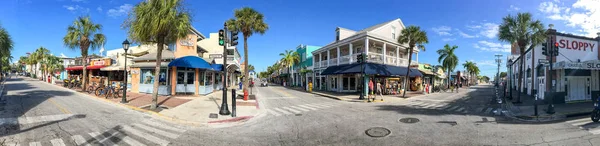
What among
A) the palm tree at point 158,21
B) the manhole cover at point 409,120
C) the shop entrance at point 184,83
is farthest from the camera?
the shop entrance at point 184,83

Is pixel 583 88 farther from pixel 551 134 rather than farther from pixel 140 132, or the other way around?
pixel 140 132

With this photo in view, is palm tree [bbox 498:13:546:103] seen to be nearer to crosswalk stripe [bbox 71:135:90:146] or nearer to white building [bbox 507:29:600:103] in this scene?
white building [bbox 507:29:600:103]

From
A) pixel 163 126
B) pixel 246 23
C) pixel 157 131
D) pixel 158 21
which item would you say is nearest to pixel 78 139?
pixel 157 131

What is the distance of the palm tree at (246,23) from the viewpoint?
21.2 m

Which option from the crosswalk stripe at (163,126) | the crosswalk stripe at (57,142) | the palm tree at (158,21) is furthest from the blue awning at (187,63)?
the crosswalk stripe at (57,142)

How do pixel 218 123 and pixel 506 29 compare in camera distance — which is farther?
pixel 506 29

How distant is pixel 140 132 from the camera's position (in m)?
7.75

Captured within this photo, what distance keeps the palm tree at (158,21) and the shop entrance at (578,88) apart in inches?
992

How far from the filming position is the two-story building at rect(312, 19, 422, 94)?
24392 mm

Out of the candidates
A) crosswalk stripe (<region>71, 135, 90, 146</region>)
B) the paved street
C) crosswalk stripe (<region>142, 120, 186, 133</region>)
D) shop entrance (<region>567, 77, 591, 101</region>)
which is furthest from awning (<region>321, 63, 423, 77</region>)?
crosswalk stripe (<region>71, 135, 90, 146</region>)

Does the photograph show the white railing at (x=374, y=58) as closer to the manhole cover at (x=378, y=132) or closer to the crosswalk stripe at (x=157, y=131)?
the manhole cover at (x=378, y=132)

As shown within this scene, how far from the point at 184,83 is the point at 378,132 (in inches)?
672

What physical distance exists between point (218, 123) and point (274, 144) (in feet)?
13.5

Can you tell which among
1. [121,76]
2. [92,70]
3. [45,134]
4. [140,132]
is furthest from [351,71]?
[92,70]
